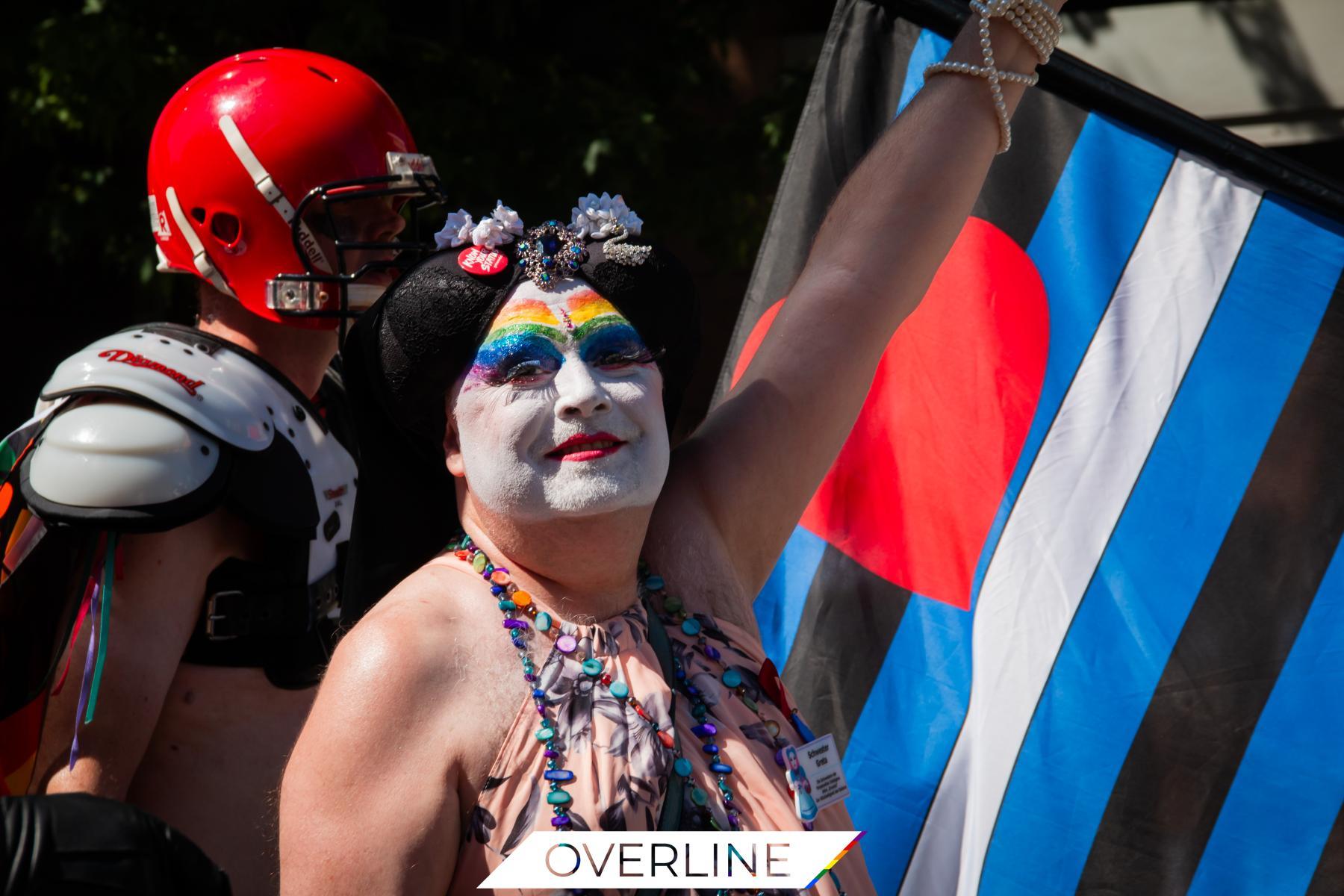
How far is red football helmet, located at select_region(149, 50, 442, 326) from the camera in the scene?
309 cm

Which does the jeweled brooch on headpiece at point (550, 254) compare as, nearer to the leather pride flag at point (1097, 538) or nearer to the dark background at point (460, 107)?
the leather pride flag at point (1097, 538)

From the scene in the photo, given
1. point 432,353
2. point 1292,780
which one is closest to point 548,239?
point 432,353

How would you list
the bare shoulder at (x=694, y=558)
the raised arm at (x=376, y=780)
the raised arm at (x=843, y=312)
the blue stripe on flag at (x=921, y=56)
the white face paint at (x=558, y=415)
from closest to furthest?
the raised arm at (x=376, y=780)
the white face paint at (x=558, y=415)
the bare shoulder at (x=694, y=558)
the raised arm at (x=843, y=312)
the blue stripe on flag at (x=921, y=56)

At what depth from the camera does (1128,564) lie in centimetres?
308

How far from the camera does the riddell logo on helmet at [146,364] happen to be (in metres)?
2.69

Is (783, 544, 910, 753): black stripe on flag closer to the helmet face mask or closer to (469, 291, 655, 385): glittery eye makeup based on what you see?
the helmet face mask

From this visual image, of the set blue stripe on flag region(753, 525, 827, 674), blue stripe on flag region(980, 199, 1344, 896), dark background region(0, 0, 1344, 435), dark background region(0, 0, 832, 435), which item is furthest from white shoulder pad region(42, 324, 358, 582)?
dark background region(0, 0, 832, 435)

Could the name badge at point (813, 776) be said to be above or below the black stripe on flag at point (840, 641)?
above

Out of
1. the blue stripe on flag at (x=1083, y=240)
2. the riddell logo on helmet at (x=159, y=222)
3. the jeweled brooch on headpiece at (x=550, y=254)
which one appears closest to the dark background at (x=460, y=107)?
the riddell logo on helmet at (x=159, y=222)

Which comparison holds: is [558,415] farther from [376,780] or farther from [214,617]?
[214,617]

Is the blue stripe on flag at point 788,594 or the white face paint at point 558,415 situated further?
the blue stripe on flag at point 788,594

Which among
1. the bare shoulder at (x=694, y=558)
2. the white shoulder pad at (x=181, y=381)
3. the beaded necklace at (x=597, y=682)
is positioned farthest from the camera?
the white shoulder pad at (x=181, y=381)

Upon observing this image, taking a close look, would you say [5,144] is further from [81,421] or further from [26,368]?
[81,421]

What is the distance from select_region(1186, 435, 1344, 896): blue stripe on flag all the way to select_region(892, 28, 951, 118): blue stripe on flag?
4.67ft
